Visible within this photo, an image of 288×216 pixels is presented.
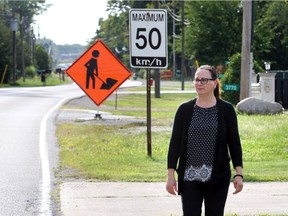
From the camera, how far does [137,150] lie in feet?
48.6

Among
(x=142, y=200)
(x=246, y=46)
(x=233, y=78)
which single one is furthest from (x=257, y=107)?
(x=142, y=200)

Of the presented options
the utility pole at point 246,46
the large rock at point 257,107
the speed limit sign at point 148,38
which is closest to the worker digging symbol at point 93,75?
the large rock at point 257,107

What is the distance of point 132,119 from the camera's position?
78.3ft

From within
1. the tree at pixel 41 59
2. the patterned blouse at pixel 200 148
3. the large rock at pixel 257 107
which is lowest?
the tree at pixel 41 59

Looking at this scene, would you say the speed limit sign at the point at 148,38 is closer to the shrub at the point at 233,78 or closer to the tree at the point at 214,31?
the shrub at the point at 233,78

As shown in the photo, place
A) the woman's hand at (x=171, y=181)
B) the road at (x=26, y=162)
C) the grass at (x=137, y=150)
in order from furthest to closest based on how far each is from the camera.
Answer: the grass at (x=137, y=150), the road at (x=26, y=162), the woman's hand at (x=171, y=181)

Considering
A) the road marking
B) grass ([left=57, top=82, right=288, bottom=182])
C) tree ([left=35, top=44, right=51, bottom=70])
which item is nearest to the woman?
the road marking

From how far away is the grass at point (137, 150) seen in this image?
11.8 m

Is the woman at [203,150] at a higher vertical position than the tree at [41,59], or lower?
higher

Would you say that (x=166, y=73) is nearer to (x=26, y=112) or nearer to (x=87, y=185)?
(x=26, y=112)

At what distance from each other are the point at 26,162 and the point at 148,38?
3235 millimetres

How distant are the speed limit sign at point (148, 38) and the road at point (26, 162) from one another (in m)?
2.54

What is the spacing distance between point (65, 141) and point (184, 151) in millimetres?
11080

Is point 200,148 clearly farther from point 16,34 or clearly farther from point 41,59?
point 41,59
